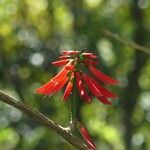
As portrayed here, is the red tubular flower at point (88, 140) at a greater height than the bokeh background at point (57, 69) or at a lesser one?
greater

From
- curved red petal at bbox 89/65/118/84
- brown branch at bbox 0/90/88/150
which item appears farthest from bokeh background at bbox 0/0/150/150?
brown branch at bbox 0/90/88/150

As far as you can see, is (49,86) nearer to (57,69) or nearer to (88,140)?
(88,140)

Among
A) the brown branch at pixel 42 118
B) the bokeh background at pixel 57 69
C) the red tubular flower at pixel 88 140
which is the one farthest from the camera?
the bokeh background at pixel 57 69

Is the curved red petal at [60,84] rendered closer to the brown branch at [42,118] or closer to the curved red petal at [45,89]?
the curved red petal at [45,89]

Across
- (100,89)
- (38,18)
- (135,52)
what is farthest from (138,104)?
(100,89)

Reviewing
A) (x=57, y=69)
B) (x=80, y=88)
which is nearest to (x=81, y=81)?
(x=80, y=88)

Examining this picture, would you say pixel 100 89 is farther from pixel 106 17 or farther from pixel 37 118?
pixel 106 17

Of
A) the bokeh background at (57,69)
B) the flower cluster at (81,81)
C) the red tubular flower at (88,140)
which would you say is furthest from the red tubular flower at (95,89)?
the bokeh background at (57,69)
